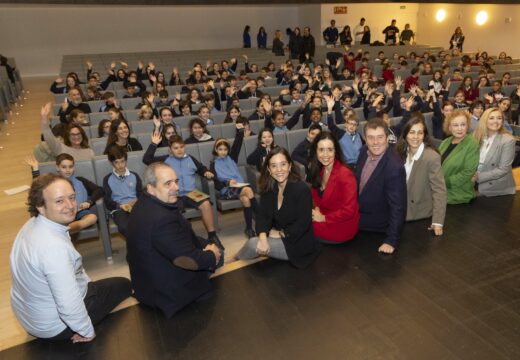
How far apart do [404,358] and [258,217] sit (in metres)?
1.24

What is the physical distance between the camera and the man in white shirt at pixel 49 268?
1.95 metres

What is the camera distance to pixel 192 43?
16.1 metres

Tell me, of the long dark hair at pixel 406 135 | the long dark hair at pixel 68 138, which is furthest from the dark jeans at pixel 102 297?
the long dark hair at pixel 68 138

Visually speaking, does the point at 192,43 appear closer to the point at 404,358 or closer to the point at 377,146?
the point at 377,146

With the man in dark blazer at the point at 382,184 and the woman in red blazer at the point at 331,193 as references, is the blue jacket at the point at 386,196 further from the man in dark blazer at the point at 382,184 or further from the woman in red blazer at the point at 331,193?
the woman in red blazer at the point at 331,193

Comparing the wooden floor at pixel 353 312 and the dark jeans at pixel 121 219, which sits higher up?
the dark jeans at pixel 121 219

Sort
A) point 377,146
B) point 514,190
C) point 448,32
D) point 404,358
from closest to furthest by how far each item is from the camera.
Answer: point 404,358, point 377,146, point 514,190, point 448,32

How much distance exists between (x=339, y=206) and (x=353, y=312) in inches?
29.5

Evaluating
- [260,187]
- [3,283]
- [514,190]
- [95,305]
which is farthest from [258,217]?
[514,190]

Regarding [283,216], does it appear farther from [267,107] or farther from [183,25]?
[183,25]

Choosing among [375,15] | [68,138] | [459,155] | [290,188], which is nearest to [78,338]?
[290,188]

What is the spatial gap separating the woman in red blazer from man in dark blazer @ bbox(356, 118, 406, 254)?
171mm

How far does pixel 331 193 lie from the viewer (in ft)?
9.27

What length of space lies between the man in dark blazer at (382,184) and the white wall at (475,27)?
14045mm
